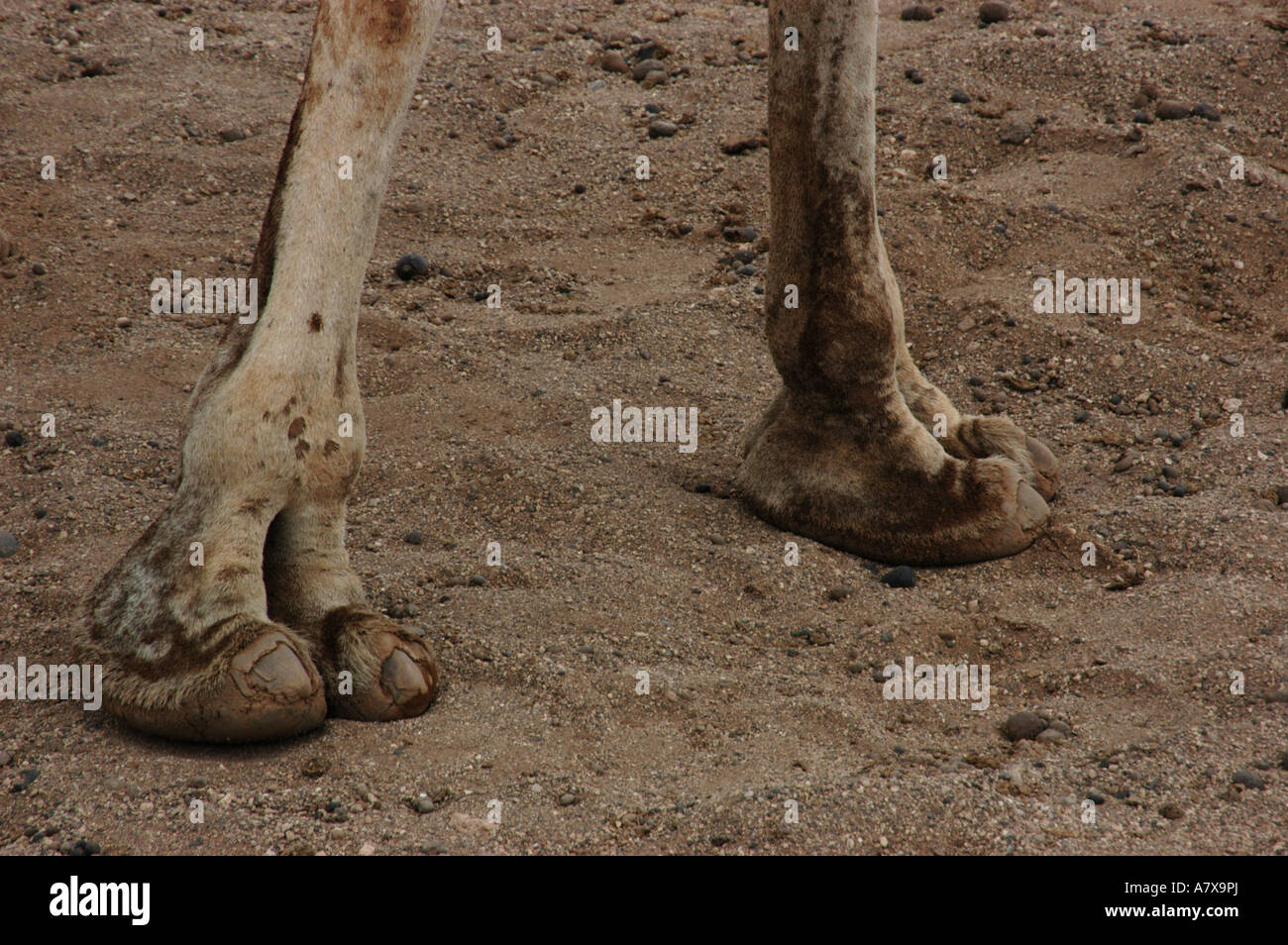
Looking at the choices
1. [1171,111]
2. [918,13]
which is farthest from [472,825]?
[918,13]

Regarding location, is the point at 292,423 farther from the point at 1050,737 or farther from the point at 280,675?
the point at 1050,737

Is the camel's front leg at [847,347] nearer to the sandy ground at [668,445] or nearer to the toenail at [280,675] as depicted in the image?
the sandy ground at [668,445]

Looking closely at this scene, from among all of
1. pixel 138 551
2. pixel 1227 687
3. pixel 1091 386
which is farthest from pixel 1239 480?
pixel 138 551

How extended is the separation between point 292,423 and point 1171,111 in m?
4.62

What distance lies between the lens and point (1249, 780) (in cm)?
238

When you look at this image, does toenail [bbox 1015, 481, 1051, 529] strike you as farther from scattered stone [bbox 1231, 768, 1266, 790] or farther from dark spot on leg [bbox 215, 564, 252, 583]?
dark spot on leg [bbox 215, 564, 252, 583]

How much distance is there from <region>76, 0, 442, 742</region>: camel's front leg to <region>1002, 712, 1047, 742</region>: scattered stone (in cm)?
123

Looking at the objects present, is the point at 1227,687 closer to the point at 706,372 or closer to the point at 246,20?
the point at 706,372

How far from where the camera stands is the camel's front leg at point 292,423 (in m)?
2.54

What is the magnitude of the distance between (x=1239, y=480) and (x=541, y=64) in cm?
419

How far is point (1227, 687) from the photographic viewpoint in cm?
272

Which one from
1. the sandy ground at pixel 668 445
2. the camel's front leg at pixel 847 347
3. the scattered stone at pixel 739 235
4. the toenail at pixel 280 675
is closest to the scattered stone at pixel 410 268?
the sandy ground at pixel 668 445

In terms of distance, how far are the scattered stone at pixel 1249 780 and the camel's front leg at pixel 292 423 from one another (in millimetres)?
1606

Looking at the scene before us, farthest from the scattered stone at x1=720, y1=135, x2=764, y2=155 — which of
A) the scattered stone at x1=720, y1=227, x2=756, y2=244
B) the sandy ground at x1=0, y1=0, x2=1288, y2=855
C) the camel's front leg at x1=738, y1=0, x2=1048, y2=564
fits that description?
the camel's front leg at x1=738, y1=0, x2=1048, y2=564
